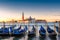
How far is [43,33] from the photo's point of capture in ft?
24.6

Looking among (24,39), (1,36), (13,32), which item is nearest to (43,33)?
(24,39)

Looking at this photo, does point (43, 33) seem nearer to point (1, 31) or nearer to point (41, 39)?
point (41, 39)

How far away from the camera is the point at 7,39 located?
695 centimetres

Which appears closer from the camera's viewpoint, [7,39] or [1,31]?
[7,39]

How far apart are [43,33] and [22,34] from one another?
129 cm

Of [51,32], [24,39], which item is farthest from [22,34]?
[51,32]

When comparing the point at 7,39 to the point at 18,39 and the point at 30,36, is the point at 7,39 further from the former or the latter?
the point at 30,36

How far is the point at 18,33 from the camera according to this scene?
298 inches

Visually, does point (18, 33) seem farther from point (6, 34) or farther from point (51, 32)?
point (51, 32)

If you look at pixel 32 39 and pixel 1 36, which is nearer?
pixel 32 39

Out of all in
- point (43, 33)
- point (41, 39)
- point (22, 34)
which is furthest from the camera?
point (22, 34)

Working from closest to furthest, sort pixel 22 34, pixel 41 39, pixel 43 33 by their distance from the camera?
pixel 41 39 < pixel 43 33 < pixel 22 34

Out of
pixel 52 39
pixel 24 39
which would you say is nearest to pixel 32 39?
pixel 24 39

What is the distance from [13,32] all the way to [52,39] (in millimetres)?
2112
